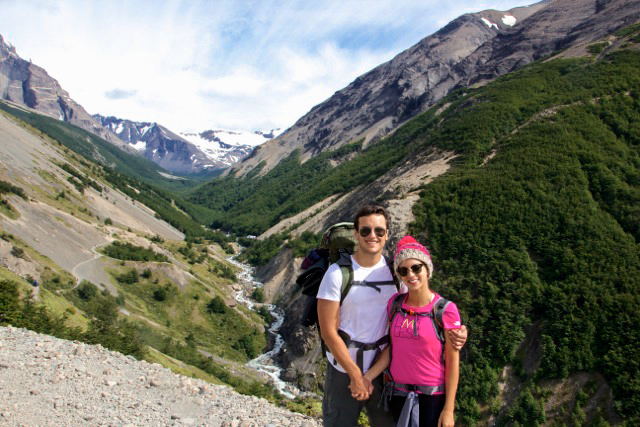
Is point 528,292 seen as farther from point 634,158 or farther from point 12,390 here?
point 12,390

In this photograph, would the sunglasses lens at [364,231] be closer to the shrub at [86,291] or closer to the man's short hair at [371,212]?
the man's short hair at [371,212]

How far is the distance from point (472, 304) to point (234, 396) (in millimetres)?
31017

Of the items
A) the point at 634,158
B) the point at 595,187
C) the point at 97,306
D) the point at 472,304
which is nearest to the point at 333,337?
the point at 472,304

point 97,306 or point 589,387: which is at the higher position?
point 589,387

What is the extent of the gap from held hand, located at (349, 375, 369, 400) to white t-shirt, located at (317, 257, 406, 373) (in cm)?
23

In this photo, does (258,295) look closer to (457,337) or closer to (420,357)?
(420,357)

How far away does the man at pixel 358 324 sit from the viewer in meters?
5.69

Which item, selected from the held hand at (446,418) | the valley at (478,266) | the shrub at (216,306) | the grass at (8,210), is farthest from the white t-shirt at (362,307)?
the grass at (8,210)

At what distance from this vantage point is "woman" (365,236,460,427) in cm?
557

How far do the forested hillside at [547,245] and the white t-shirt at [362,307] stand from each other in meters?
31.1

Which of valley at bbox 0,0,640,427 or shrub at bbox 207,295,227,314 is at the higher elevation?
valley at bbox 0,0,640,427

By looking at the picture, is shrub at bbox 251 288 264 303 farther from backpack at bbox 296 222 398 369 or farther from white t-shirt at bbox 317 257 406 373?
white t-shirt at bbox 317 257 406 373

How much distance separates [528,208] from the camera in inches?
1741

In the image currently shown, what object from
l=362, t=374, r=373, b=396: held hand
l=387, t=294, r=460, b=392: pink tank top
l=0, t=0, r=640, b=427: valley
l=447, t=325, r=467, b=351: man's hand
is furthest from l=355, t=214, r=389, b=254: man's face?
l=362, t=374, r=373, b=396: held hand
